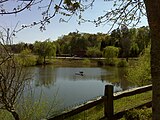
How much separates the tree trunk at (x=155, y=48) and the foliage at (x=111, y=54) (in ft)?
228

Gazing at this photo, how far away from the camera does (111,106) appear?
190 inches

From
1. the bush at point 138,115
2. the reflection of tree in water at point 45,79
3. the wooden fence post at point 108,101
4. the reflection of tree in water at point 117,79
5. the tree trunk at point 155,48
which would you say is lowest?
the reflection of tree in water at point 117,79

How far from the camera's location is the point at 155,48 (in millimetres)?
3303

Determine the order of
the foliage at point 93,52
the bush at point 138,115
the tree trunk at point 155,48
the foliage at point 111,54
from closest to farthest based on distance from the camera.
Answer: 1. the tree trunk at point 155,48
2. the bush at point 138,115
3. the foliage at point 111,54
4. the foliage at point 93,52

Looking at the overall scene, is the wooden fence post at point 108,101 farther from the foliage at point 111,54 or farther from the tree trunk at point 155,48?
the foliage at point 111,54

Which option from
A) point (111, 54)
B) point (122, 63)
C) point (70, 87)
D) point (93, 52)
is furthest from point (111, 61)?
point (70, 87)

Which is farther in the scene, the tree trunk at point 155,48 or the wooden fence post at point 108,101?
the wooden fence post at point 108,101

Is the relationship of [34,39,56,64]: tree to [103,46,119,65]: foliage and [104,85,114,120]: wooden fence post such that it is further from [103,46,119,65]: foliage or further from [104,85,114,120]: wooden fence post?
[104,85,114,120]: wooden fence post

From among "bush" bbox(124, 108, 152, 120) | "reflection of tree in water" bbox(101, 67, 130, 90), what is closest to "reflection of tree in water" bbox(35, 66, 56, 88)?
"reflection of tree in water" bbox(101, 67, 130, 90)

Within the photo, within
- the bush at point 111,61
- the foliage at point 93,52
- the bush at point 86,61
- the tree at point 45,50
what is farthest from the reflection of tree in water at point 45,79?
the foliage at point 93,52

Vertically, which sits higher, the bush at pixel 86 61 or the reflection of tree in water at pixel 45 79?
the bush at pixel 86 61

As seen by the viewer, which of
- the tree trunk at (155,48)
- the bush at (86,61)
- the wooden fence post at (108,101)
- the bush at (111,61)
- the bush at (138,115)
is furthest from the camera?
the bush at (86,61)

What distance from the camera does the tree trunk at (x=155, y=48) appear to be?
326cm

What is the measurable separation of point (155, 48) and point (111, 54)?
7117cm
